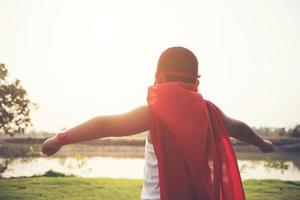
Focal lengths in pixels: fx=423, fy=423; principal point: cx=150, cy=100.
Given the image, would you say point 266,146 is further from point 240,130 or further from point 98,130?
point 98,130

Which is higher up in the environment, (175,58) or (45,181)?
(175,58)

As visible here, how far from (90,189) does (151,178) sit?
7669 mm

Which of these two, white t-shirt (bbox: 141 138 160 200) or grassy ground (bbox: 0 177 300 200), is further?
grassy ground (bbox: 0 177 300 200)

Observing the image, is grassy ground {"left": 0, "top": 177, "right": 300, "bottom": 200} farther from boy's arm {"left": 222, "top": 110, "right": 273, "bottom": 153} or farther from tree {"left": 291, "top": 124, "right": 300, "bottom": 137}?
tree {"left": 291, "top": 124, "right": 300, "bottom": 137}

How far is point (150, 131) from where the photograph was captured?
87.0 inches

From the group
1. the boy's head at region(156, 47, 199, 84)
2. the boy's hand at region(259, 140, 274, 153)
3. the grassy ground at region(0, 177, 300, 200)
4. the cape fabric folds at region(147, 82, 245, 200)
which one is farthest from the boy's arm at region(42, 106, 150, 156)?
the grassy ground at region(0, 177, 300, 200)

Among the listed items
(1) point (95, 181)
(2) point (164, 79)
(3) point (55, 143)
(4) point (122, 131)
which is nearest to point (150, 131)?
(4) point (122, 131)

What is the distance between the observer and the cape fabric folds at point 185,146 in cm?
212

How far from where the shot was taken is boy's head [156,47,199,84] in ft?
7.53

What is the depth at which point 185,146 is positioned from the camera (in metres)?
2.15

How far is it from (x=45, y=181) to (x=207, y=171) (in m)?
9.36

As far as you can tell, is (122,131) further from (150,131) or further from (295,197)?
(295,197)

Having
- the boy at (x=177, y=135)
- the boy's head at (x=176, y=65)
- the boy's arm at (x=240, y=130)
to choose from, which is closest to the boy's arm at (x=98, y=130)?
the boy at (x=177, y=135)

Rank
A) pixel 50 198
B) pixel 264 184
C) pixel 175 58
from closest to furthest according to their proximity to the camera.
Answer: pixel 175 58, pixel 50 198, pixel 264 184
